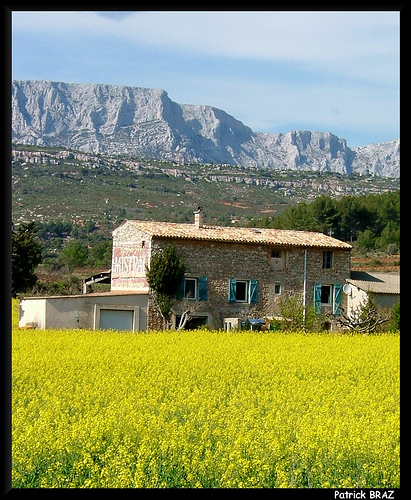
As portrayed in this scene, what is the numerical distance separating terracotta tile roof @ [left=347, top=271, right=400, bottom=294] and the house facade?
71 cm

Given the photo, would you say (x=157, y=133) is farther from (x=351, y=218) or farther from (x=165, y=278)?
(x=165, y=278)

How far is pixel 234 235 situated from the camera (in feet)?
109

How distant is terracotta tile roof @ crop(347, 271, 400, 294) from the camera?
110 feet

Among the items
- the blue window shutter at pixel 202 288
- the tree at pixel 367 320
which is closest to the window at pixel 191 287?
the blue window shutter at pixel 202 288

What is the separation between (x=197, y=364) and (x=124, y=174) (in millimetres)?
60788

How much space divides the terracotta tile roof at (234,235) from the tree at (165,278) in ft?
2.78

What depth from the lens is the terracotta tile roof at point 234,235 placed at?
32.1 m

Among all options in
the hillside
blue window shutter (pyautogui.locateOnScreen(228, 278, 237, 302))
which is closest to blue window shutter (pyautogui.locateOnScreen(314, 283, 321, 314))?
blue window shutter (pyautogui.locateOnScreen(228, 278, 237, 302))

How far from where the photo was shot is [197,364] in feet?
50.6

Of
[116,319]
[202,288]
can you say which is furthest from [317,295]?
[116,319]

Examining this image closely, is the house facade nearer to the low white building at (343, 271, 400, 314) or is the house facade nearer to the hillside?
the low white building at (343, 271, 400, 314)

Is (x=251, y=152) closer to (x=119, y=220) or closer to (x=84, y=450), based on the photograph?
(x=119, y=220)

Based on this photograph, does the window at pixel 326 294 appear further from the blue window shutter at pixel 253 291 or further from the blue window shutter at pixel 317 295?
the blue window shutter at pixel 253 291
